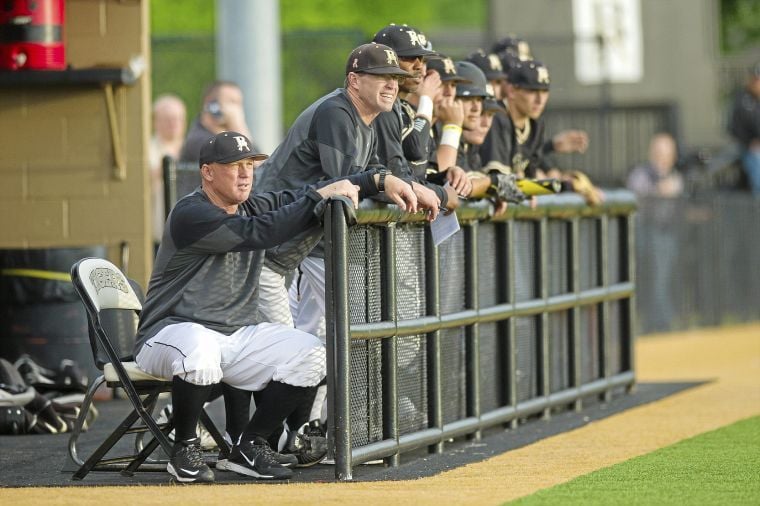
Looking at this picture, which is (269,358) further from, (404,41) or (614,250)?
(614,250)

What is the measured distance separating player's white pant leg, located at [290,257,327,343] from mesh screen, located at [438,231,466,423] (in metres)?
0.76

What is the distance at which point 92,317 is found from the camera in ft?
26.7

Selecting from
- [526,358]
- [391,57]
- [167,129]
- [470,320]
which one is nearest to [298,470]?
[470,320]

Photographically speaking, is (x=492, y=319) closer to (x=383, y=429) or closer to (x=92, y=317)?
(x=383, y=429)

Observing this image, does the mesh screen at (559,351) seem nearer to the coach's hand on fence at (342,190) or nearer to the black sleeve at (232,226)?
the coach's hand on fence at (342,190)

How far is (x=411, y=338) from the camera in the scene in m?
8.97


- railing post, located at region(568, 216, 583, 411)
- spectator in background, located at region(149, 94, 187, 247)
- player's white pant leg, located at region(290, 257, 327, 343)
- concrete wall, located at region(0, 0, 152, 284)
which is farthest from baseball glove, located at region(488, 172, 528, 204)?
spectator in background, located at region(149, 94, 187, 247)

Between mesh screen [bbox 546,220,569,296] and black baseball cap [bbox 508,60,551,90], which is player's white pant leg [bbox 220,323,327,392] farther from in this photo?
black baseball cap [bbox 508,60,551,90]

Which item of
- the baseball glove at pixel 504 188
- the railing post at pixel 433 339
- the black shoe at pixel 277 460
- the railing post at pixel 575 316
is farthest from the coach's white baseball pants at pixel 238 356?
the railing post at pixel 575 316

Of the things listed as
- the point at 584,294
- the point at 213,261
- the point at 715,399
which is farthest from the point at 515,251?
the point at 213,261

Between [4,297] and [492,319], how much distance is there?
11.9ft

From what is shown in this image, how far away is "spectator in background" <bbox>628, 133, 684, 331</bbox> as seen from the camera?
1880 centimetres

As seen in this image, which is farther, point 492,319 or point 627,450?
point 492,319

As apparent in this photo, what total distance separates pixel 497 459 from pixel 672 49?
19.7 meters
